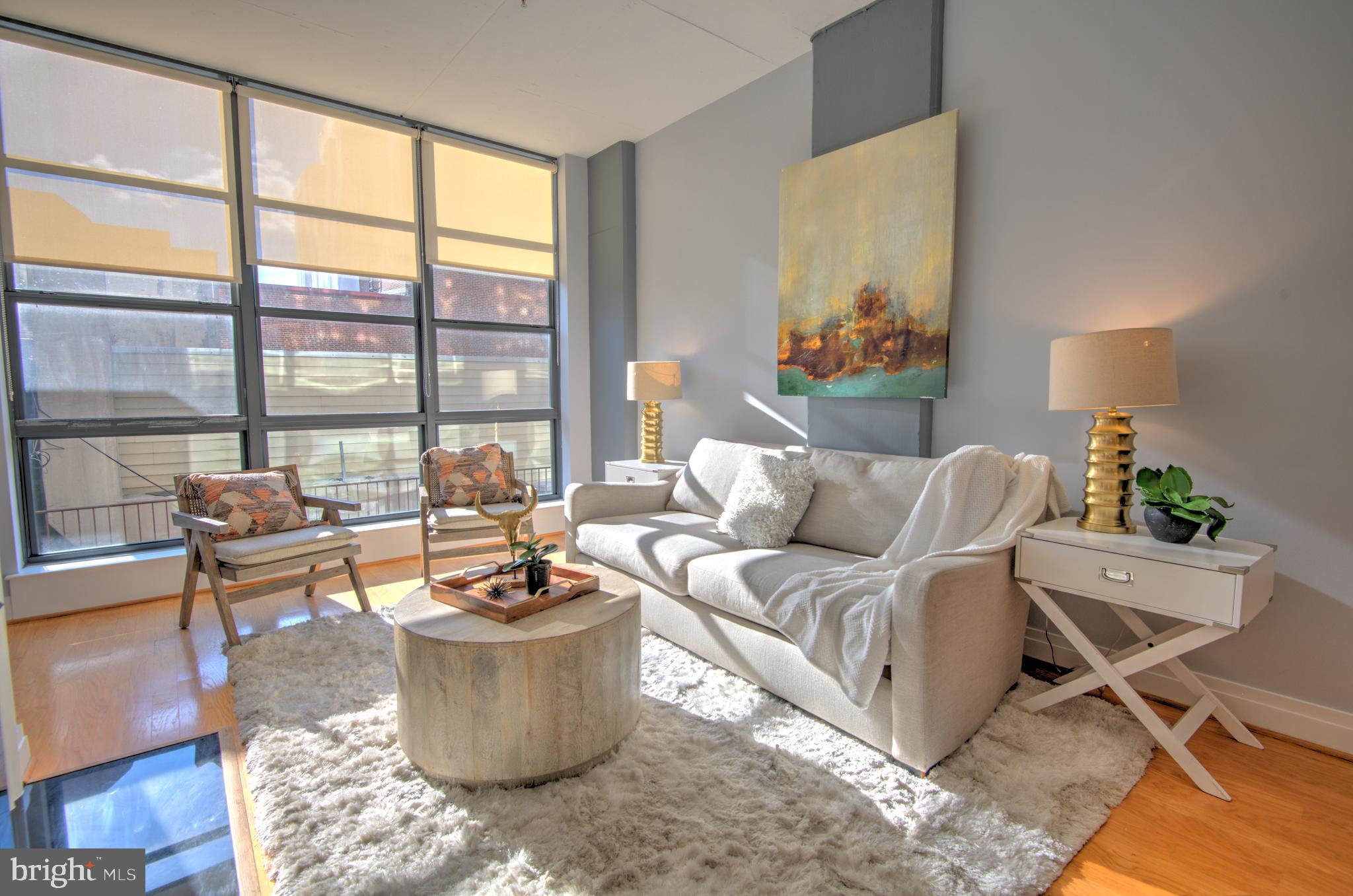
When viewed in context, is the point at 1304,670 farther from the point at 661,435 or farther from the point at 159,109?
the point at 159,109

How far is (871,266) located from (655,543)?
1.74 metres

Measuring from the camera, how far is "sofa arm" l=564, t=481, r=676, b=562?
139 inches

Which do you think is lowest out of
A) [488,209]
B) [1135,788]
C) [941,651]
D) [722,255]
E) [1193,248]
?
[1135,788]

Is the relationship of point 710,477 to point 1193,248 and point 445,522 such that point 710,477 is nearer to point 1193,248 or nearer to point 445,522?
point 445,522

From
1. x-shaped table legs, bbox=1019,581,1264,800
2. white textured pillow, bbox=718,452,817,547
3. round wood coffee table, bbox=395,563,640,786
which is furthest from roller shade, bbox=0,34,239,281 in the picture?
x-shaped table legs, bbox=1019,581,1264,800

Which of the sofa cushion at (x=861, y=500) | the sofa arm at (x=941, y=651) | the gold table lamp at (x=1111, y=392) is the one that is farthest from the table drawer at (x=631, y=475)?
the gold table lamp at (x=1111, y=392)

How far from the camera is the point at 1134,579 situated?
6.41 ft

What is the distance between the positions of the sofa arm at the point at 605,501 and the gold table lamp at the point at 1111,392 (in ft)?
6.96

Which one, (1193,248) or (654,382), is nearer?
(1193,248)

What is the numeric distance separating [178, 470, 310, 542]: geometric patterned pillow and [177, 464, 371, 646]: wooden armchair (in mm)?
40

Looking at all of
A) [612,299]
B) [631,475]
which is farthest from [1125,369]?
[612,299]

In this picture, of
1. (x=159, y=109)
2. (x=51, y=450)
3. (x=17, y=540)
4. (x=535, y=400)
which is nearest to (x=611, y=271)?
(x=535, y=400)

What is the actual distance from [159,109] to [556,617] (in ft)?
12.8

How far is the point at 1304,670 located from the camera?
2.16 meters
